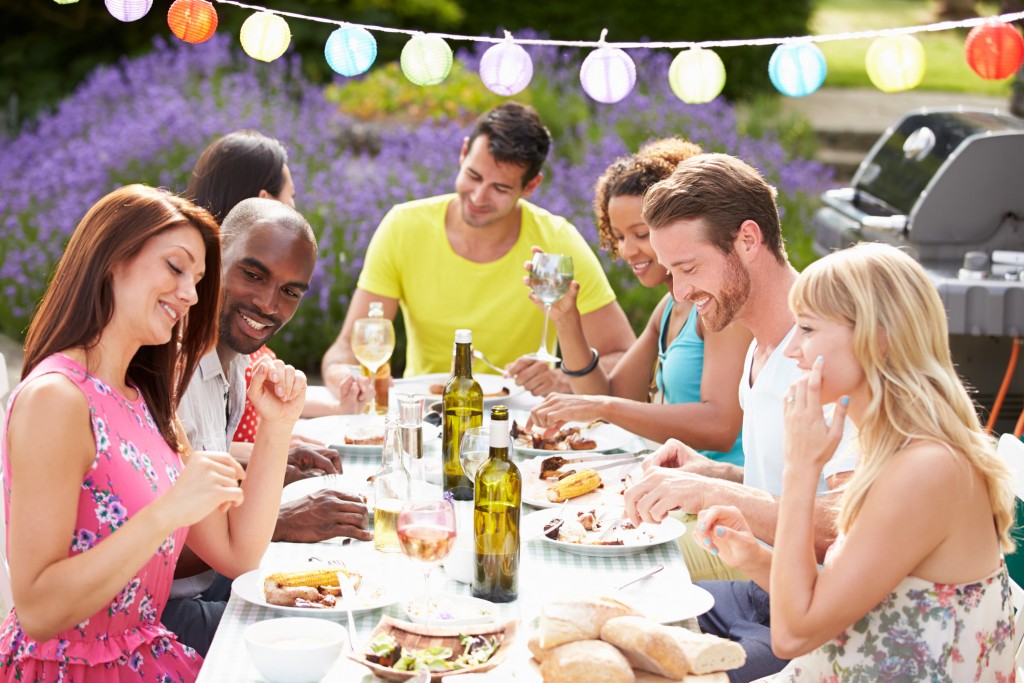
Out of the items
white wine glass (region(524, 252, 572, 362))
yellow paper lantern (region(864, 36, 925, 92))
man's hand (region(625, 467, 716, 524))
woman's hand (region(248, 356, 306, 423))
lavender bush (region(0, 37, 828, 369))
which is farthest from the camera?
lavender bush (region(0, 37, 828, 369))

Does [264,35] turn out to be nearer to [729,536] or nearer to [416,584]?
[416,584]

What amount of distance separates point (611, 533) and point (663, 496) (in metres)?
0.28

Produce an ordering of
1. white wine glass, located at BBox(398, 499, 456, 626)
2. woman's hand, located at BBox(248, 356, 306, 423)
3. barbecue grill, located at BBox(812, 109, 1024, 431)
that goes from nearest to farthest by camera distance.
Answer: white wine glass, located at BBox(398, 499, 456, 626) → woman's hand, located at BBox(248, 356, 306, 423) → barbecue grill, located at BBox(812, 109, 1024, 431)

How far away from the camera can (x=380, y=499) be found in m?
2.61

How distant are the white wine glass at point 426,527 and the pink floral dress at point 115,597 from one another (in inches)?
21.9

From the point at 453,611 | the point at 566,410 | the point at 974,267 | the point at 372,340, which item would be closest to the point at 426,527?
the point at 453,611

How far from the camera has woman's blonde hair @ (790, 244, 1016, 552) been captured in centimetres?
208

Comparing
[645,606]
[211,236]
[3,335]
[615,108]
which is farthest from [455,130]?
[645,606]

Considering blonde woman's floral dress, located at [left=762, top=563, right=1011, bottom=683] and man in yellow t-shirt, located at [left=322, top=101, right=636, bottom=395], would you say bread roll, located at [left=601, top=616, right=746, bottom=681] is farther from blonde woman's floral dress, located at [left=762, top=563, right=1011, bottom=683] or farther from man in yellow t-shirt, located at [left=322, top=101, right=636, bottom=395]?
man in yellow t-shirt, located at [left=322, top=101, right=636, bottom=395]

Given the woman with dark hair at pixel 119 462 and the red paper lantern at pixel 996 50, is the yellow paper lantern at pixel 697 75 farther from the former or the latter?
the woman with dark hair at pixel 119 462

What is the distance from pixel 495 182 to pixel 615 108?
13.4 ft

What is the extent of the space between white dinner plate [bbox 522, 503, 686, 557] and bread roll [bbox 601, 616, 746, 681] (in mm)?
603

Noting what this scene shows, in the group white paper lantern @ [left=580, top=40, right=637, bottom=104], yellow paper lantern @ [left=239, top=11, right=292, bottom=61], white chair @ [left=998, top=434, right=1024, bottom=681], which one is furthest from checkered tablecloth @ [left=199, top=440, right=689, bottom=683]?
yellow paper lantern @ [left=239, top=11, right=292, bottom=61]

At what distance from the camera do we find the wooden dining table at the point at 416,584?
2.09m
